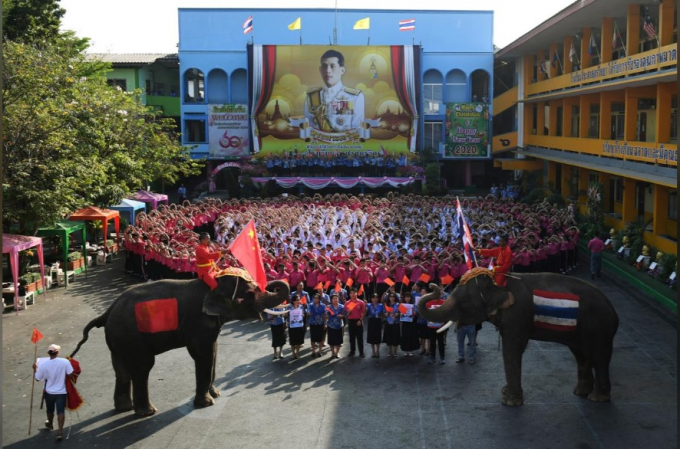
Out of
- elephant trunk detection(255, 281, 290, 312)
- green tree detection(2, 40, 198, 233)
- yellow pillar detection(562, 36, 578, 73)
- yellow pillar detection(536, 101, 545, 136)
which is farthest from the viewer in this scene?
yellow pillar detection(536, 101, 545, 136)

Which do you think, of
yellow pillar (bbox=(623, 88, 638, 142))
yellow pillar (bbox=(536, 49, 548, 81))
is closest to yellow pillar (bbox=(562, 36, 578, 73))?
yellow pillar (bbox=(536, 49, 548, 81))

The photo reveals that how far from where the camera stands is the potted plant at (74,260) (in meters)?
23.0

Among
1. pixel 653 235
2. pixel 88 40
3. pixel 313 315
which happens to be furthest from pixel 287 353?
pixel 88 40

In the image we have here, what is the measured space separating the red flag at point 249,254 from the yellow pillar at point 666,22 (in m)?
16.1

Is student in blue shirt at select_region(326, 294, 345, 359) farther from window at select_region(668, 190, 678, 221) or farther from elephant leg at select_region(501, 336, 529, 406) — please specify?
window at select_region(668, 190, 678, 221)

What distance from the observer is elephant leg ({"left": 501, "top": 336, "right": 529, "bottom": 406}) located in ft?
39.3

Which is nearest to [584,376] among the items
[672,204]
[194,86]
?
[672,204]

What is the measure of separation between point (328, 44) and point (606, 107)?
2444 centimetres

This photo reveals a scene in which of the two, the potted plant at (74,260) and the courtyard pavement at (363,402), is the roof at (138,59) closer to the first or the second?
the potted plant at (74,260)

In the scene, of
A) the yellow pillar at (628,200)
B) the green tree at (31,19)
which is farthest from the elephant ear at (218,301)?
the green tree at (31,19)

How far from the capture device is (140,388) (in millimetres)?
11781

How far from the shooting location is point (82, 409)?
12.1 meters

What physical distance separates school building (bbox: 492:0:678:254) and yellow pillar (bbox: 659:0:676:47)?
1.2 inches

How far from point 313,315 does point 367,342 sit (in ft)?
4.37
